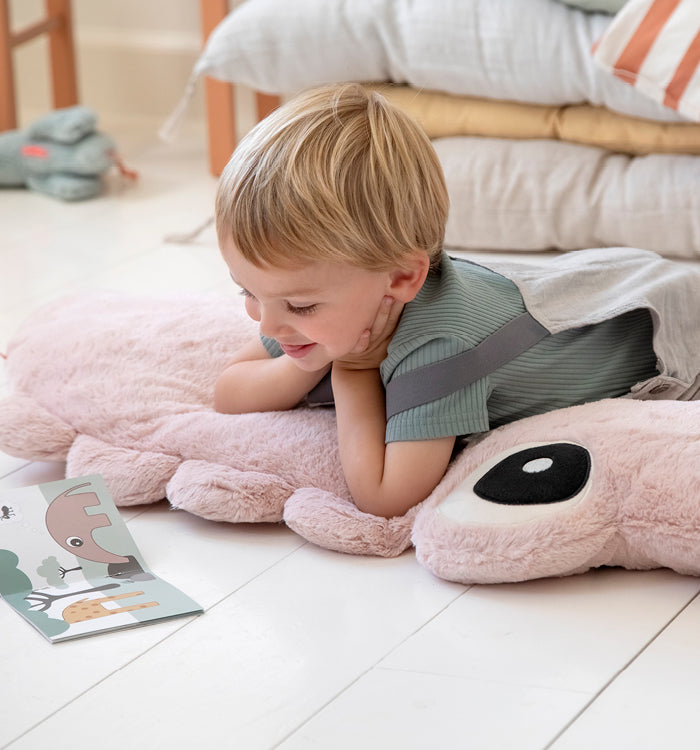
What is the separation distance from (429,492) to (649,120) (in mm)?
955

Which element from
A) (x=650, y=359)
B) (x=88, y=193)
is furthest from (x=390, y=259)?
(x=88, y=193)

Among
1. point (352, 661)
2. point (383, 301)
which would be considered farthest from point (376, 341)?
point (352, 661)

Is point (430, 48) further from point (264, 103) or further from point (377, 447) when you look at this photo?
point (377, 447)

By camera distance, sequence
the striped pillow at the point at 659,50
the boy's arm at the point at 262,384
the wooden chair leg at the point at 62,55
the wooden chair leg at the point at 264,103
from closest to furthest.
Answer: the boy's arm at the point at 262,384, the striped pillow at the point at 659,50, the wooden chair leg at the point at 264,103, the wooden chair leg at the point at 62,55

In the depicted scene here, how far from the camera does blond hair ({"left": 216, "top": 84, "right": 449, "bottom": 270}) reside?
961mm

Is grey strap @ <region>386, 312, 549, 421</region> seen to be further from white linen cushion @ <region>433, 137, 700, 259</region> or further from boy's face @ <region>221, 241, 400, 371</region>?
white linen cushion @ <region>433, 137, 700, 259</region>

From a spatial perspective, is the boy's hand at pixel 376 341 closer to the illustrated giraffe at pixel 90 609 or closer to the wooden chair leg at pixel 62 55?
the illustrated giraffe at pixel 90 609

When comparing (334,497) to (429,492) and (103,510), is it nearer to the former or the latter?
(429,492)

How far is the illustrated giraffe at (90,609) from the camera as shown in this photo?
3.04ft

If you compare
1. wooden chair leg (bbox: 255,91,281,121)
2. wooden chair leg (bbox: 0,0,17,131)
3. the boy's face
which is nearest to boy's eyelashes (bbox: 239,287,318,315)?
the boy's face

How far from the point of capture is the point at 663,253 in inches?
69.4

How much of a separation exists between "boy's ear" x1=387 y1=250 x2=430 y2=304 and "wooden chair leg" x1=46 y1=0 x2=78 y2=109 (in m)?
1.83

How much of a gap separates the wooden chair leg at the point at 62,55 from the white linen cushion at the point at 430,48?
2.28 ft

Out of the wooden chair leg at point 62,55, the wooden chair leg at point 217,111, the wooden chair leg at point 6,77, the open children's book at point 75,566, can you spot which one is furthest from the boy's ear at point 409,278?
the wooden chair leg at point 62,55
